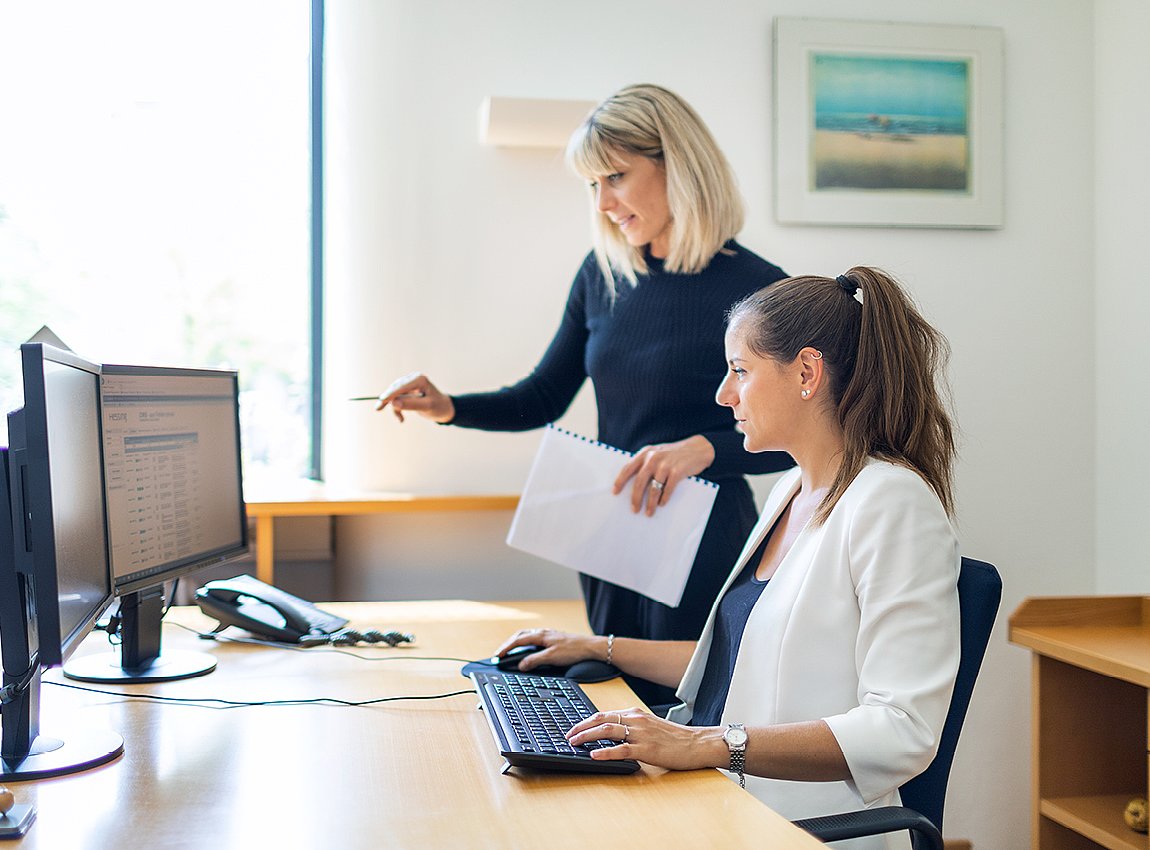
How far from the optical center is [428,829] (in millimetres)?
1009

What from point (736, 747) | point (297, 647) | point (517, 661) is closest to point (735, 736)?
point (736, 747)

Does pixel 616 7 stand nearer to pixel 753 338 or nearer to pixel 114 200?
pixel 114 200

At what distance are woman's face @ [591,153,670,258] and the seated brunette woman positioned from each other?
53 cm

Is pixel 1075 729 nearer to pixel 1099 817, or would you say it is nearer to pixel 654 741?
pixel 1099 817

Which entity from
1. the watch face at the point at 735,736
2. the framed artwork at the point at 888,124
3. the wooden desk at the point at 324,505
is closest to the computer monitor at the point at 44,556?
the watch face at the point at 735,736

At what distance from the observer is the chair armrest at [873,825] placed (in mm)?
1136

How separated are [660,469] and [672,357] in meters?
0.26

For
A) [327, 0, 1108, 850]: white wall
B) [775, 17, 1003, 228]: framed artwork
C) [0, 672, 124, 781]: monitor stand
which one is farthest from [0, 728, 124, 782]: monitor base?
[775, 17, 1003, 228]: framed artwork

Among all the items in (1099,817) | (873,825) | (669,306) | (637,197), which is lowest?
(1099,817)

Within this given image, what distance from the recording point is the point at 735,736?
1.19 meters

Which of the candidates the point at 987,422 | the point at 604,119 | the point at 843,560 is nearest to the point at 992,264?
the point at 987,422

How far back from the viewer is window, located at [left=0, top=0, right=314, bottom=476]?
9.11 ft

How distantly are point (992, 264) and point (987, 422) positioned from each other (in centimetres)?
44

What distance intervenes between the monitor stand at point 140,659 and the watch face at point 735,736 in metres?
0.86
